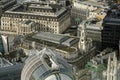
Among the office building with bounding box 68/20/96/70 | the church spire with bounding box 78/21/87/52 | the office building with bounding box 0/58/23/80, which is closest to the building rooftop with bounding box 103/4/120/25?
the office building with bounding box 68/20/96/70

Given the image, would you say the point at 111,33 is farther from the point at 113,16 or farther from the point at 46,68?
the point at 46,68

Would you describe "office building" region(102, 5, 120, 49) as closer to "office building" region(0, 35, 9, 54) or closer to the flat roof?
the flat roof

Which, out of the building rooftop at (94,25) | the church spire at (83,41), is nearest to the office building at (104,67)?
the church spire at (83,41)

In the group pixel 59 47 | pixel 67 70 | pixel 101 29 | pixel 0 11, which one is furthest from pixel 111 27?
pixel 67 70

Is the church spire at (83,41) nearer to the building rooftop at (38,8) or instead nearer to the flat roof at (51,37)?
the flat roof at (51,37)

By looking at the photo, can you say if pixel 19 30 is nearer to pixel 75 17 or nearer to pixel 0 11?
pixel 0 11

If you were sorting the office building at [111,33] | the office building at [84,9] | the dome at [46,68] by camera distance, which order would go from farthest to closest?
the office building at [84,9] < the office building at [111,33] < the dome at [46,68]

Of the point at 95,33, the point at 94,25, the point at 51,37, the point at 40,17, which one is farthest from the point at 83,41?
the point at 40,17
